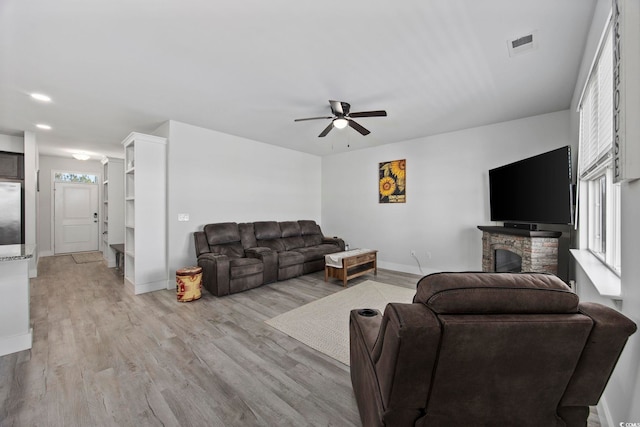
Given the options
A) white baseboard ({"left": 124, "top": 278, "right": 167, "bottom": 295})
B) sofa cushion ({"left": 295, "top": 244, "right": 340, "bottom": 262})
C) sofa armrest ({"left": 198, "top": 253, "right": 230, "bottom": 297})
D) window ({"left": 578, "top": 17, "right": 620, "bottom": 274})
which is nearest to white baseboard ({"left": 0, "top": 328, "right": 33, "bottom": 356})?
white baseboard ({"left": 124, "top": 278, "right": 167, "bottom": 295})

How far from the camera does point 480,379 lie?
1.00 metres

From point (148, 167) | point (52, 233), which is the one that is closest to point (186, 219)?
point (148, 167)

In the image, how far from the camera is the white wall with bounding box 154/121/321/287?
171 inches

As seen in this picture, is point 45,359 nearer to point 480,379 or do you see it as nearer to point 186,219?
point 186,219

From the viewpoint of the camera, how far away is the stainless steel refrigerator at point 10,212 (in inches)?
187

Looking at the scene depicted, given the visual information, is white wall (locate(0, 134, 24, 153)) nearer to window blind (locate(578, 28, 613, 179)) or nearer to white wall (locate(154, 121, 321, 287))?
white wall (locate(154, 121, 321, 287))

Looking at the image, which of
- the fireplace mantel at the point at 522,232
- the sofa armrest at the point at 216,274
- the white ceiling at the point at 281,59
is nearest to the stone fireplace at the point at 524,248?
the fireplace mantel at the point at 522,232

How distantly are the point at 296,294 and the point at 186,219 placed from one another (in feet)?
7.64

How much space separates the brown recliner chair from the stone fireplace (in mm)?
2716

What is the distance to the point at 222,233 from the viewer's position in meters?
4.62

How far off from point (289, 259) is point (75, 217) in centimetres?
689

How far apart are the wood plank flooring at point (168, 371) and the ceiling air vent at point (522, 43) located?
3.19 meters

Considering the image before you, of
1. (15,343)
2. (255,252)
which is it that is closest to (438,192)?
(255,252)

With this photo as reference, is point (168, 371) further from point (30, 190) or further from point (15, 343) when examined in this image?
point (30, 190)
